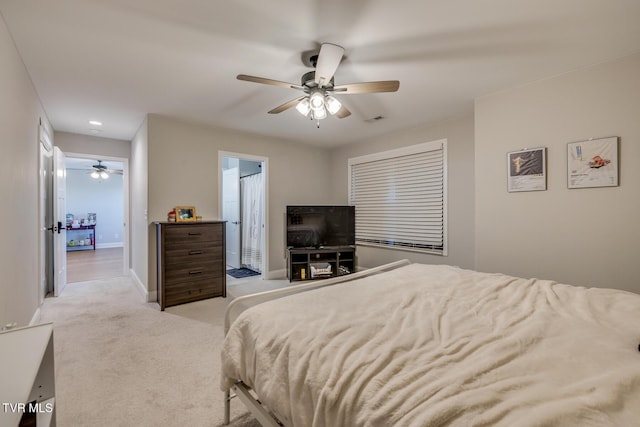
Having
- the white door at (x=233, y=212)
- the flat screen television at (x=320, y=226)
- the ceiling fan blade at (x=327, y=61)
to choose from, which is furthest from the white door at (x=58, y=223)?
the ceiling fan blade at (x=327, y=61)

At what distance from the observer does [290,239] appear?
4.66m

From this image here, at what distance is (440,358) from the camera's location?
3.13ft

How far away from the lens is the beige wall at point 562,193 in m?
2.26

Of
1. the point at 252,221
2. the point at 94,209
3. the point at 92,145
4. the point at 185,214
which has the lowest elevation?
the point at 252,221

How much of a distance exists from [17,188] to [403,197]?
4.42 m

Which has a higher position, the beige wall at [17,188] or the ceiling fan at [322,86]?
the ceiling fan at [322,86]

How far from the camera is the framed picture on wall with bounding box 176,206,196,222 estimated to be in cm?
376

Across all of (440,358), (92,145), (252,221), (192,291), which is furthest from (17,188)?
(252,221)

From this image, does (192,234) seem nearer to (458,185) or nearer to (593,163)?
(458,185)

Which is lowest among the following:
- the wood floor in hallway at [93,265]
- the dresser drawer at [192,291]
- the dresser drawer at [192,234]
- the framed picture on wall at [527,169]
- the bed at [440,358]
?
the wood floor in hallway at [93,265]

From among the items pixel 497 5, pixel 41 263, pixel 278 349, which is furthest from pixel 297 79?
pixel 41 263

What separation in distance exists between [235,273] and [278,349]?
14.5ft

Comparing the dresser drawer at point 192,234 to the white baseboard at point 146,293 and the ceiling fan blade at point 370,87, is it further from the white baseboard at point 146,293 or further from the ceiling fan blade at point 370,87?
the ceiling fan blade at point 370,87

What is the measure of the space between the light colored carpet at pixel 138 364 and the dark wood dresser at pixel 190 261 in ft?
0.57
